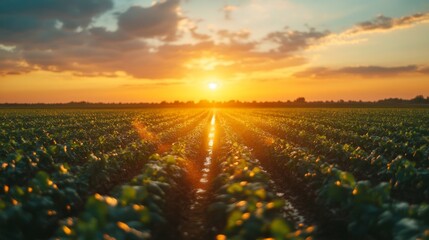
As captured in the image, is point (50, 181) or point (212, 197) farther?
point (212, 197)

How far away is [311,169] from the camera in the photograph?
1017 cm

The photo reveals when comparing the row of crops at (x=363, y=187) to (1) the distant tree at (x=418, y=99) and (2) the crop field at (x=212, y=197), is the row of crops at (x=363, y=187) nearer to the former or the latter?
(2) the crop field at (x=212, y=197)

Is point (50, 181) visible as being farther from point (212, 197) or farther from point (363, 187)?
point (363, 187)

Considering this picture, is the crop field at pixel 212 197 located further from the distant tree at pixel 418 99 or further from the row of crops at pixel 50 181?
the distant tree at pixel 418 99

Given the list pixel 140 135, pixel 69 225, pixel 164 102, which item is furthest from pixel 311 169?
pixel 164 102

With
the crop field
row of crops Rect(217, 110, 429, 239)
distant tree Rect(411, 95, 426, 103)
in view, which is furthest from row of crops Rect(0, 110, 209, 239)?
distant tree Rect(411, 95, 426, 103)

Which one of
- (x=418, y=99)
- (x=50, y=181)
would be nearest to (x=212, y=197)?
(x=50, y=181)

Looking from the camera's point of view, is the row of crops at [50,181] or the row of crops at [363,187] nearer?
the row of crops at [363,187]

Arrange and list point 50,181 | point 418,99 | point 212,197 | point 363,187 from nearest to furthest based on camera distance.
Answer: point 363,187, point 50,181, point 212,197, point 418,99

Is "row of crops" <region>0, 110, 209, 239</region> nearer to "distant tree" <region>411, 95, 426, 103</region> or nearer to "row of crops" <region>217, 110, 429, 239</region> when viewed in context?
"row of crops" <region>217, 110, 429, 239</region>

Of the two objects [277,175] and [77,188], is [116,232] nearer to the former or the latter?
[77,188]

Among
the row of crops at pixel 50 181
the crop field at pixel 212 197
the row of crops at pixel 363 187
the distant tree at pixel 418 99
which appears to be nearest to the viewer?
the crop field at pixel 212 197

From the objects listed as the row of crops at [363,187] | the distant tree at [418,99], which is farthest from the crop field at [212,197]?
the distant tree at [418,99]

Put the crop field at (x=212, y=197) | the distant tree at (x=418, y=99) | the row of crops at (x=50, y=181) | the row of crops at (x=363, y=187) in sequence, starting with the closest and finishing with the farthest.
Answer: the crop field at (x=212, y=197)
the row of crops at (x=363, y=187)
the row of crops at (x=50, y=181)
the distant tree at (x=418, y=99)
